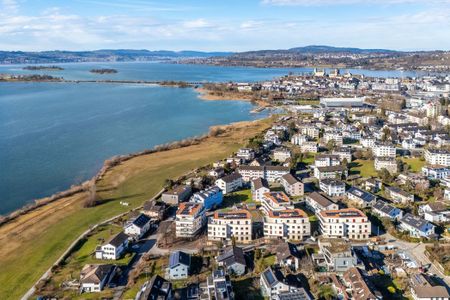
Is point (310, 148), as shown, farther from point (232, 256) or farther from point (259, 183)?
point (232, 256)

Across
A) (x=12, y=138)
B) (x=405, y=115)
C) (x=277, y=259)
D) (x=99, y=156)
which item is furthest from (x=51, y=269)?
(x=405, y=115)

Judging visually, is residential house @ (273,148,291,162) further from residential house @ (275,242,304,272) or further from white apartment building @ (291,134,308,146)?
residential house @ (275,242,304,272)

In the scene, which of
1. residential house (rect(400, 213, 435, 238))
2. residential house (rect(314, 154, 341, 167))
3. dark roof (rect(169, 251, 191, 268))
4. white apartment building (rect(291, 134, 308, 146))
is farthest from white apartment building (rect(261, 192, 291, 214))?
white apartment building (rect(291, 134, 308, 146))

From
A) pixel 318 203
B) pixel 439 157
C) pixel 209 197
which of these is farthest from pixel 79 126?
pixel 439 157

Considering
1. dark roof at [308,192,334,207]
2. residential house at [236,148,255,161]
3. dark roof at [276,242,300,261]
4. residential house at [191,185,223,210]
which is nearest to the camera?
dark roof at [276,242,300,261]

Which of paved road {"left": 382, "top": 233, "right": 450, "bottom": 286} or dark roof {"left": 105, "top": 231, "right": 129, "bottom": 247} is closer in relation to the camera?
paved road {"left": 382, "top": 233, "right": 450, "bottom": 286}

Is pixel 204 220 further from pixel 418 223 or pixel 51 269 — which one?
pixel 418 223
